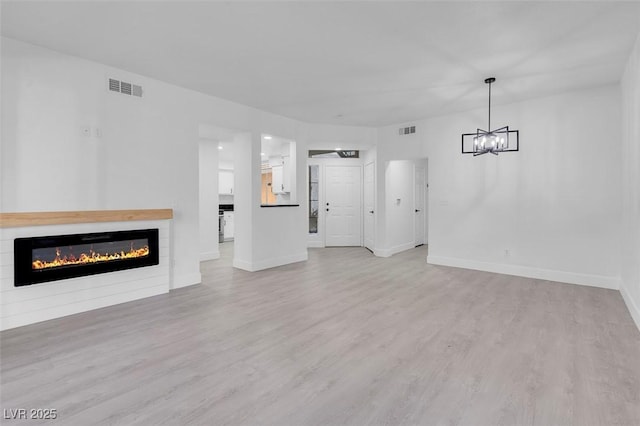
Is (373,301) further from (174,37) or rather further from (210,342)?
(174,37)

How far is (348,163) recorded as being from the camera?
8141mm

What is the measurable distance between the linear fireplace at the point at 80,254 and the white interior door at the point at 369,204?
190 inches

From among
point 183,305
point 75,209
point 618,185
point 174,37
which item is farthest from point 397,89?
point 75,209

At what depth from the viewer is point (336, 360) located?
2.39 m

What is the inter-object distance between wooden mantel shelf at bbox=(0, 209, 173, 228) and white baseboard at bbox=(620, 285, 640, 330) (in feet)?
17.2

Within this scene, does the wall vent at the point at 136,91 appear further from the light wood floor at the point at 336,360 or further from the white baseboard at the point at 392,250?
the white baseboard at the point at 392,250

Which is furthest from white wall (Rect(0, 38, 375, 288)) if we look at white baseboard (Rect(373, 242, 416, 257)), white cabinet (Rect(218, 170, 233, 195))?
white cabinet (Rect(218, 170, 233, 195))

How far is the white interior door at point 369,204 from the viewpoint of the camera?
7391 millimetres

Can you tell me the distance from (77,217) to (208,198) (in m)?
3.08

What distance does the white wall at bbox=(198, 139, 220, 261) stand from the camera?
20.6 ft

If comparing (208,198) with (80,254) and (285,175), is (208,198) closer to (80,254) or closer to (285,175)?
(285,175)

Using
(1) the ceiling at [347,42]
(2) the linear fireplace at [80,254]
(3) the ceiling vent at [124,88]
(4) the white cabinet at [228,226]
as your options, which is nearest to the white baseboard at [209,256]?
(2) the linear fireplace at [80,254]

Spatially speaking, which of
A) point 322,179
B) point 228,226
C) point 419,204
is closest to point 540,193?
point 419,204

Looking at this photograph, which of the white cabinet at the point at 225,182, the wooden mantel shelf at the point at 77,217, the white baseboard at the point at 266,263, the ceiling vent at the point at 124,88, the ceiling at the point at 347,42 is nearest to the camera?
the ceiling at the point at 347,42
